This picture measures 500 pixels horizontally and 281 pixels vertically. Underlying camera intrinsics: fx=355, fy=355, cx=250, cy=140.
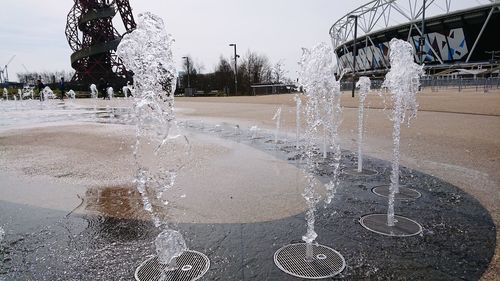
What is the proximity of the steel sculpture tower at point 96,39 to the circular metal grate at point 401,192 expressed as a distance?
Answer: 4189 centimetres

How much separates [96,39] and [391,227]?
1821 inches

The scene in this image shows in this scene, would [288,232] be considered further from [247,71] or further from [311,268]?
[247,71]

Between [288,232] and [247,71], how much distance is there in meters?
50.3

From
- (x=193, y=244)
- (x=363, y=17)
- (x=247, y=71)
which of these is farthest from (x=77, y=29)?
(x=363, y=17)

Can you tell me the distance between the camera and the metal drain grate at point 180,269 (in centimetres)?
269

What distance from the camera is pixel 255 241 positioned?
327 centimetres

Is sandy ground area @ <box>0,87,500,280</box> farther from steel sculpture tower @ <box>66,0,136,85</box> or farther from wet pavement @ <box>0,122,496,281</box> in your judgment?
A: steel sculpture tower @ <box>66,0,136,85</box>

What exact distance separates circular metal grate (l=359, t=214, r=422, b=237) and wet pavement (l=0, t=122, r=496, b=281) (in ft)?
0.26

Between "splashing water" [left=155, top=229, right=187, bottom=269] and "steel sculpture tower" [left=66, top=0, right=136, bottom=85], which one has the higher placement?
"steel sculpture tower" [left=66, top=0, right=136, bottom=85]

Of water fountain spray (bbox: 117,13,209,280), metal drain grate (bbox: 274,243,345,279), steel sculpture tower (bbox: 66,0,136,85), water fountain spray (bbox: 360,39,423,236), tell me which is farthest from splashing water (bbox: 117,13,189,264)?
steel sculpture tower (bbox: 66,0,136,85)

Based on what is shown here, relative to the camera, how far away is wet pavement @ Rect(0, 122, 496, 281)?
109 inches

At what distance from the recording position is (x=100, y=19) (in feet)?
140

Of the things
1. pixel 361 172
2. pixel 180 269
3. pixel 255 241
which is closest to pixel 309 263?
pixel 255 241

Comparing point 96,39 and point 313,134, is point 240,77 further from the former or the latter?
point 313,134
